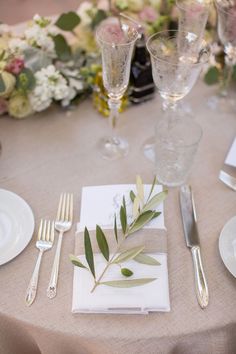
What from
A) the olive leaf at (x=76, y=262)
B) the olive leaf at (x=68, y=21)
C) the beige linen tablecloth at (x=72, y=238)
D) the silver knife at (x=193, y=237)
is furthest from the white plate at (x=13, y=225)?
the olive leaf at (x=68, y=21)

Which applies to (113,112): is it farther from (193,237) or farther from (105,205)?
(193,237)

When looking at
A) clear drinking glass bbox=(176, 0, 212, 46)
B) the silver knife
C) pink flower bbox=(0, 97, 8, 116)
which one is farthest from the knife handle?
pink flower bbox=(0, 97, 8, 116)

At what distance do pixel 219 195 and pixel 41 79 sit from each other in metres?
0.57

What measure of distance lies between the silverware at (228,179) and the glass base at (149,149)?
0.59 ft

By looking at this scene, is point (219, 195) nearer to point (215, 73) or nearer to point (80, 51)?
point (215, 73)

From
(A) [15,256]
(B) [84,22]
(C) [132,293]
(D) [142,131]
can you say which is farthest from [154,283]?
(B) [84,22]

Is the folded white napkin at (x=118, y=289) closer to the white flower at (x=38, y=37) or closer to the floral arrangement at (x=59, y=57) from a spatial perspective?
the floral arrangement at (x=59, y=57)

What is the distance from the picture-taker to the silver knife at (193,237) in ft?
2.72

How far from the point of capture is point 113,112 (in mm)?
1113

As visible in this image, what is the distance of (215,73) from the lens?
133 centimetres

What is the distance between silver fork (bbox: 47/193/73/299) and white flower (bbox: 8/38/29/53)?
1.46ft

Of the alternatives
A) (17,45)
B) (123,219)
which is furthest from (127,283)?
(17,45)

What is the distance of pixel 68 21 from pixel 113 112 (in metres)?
0.38

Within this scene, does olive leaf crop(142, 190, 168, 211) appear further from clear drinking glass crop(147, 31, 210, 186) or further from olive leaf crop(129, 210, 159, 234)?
clear drinking glass crop(147, 31, 210, 186)
